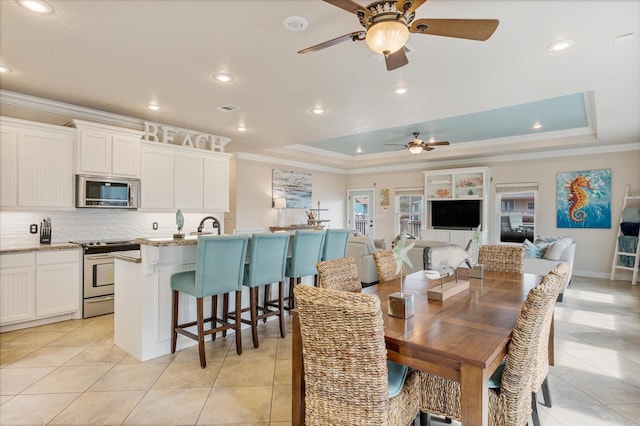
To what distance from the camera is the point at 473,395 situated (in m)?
1.26

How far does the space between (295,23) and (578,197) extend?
7.03 m

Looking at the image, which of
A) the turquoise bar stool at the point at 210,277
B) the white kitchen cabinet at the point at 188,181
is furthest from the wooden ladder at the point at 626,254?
the white kitchen cabinet at the point at 188,181

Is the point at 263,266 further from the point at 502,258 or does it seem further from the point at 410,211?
the point at 410,211

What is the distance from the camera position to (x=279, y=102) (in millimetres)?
3916

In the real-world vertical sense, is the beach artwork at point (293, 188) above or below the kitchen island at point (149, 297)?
above

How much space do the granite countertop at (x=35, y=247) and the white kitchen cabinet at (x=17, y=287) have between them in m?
0.05

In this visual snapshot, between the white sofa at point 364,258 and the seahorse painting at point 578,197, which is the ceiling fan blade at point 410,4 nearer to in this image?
the white sofa at point 364,258

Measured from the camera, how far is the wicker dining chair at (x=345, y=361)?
4.25 ft

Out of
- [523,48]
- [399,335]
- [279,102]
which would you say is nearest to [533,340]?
[399,335]

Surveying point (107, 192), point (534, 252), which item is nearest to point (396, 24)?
point (107, 192)

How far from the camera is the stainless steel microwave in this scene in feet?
13.3

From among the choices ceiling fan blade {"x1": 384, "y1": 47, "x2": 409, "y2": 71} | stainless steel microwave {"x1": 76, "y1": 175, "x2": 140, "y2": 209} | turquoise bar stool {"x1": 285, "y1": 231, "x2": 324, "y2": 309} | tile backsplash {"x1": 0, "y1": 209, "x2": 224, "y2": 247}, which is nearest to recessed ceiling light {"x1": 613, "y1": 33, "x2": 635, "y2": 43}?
ceiling fan blade {"x1": 384, "y1": 47, "x2": 409, "y2": 71}

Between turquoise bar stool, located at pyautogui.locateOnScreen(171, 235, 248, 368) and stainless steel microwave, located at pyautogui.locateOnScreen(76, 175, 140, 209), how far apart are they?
198 cm

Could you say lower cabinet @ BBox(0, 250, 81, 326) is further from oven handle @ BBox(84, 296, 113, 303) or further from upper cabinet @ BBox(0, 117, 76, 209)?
upper cabinet @ BBox(0, 117, 76, 209)
